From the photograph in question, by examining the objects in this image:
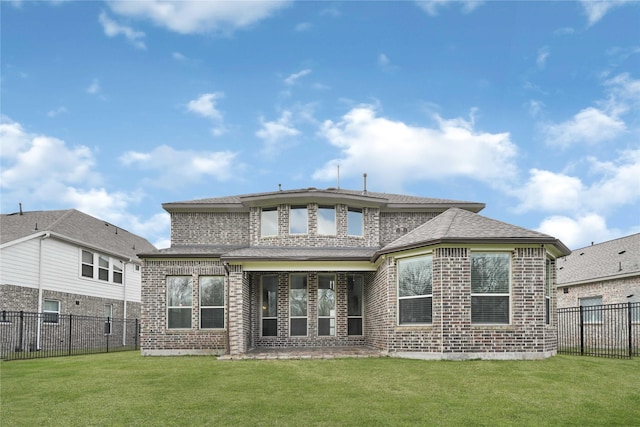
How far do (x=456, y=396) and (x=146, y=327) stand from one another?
457 inches

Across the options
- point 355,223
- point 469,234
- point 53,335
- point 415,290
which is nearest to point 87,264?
point 53,335

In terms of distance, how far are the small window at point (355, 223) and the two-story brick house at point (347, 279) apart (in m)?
0.04

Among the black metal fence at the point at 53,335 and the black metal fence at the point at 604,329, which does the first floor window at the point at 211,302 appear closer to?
the black metal fence at the point at 53,335

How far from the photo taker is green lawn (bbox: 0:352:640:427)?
713cm

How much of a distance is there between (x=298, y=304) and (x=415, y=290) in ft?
16.6

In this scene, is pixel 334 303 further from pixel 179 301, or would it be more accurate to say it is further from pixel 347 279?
pixel 179 301

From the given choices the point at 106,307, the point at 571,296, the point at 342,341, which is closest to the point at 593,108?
the point at 571,296

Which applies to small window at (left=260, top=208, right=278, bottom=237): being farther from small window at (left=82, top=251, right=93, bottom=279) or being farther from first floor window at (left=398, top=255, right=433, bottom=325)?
small window at (left=82, top=251, right=93, bottom=279)

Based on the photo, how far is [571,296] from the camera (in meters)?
24.6

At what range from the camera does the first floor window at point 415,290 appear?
1346 centimetres

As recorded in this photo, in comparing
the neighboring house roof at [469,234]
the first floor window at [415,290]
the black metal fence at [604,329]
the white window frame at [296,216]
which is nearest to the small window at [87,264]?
the white window frame at [296,216]

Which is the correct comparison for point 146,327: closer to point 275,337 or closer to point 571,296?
point 275,337

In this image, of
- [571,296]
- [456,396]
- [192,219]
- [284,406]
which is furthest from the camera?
[571,296]

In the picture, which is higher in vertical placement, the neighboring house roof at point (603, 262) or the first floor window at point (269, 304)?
the neighboring house roof at point (603, 262)
